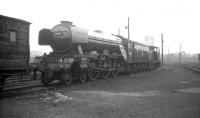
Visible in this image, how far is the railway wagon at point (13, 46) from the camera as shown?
8.53 meters

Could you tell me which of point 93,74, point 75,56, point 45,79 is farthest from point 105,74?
point 45,79

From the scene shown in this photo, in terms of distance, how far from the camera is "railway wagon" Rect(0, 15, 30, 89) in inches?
336

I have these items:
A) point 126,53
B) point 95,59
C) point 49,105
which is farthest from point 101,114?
point 126,53

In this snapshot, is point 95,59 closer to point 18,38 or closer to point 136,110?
point 18,38

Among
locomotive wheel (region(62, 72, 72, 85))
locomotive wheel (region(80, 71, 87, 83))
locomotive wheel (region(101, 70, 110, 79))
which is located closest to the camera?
locomotive wheel (region(62, 72, 72, 85))

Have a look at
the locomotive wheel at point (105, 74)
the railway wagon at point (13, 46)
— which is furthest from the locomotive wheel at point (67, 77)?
the locomotive wheel at point (105, 74)

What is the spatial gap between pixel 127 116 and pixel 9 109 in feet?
11.0

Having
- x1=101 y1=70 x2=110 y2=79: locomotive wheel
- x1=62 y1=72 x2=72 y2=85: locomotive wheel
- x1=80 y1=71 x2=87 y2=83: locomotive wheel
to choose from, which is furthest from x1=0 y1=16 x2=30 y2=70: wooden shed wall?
x1=101 y1=70 x2=110 y2=79: locomotive wheel

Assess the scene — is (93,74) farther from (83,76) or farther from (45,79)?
(45,79)

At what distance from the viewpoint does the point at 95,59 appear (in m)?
13.9

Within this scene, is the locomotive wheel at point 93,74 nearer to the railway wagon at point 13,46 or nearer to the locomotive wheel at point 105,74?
the locomotive wheel at point 105,74

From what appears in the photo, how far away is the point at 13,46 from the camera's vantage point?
890 cm

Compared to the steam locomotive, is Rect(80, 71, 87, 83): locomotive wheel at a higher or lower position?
lower

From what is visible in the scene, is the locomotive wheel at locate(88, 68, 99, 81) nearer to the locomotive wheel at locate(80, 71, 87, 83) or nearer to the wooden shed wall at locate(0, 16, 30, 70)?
the locomotive wheel at locate(80, 71, 87, 83)
